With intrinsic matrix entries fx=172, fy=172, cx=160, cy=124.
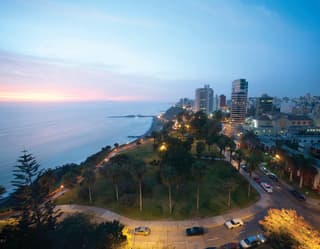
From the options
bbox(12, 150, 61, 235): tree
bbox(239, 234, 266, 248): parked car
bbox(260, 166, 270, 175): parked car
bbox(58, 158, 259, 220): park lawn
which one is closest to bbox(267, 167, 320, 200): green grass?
bbox(260, 166, 270, 175): parked car

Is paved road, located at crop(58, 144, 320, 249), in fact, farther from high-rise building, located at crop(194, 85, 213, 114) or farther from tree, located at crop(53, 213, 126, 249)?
high-rise building, located at crop(194, 85, 213, 114)

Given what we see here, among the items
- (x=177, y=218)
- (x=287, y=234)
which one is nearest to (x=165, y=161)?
(x=177, y=218)

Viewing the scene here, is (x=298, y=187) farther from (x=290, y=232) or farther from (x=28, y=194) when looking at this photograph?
(x=28, y=194)

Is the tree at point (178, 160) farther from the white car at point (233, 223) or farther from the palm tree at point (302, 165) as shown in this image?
the palm tree at point (302, 165)

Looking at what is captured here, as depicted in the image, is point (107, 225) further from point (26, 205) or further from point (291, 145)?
point (291, 145)

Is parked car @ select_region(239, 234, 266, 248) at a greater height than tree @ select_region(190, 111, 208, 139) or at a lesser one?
lesser

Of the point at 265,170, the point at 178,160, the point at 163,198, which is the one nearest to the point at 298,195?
the point at 265,170
